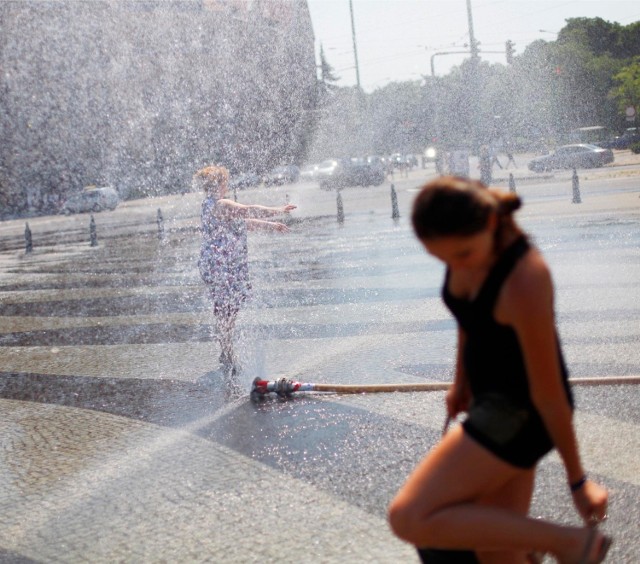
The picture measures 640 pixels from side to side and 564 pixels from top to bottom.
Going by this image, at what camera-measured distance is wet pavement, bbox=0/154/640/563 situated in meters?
4.02

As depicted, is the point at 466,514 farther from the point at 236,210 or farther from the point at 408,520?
the point at 236,210

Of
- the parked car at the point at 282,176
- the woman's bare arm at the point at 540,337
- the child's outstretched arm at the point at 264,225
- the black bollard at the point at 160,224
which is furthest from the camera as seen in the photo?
the parked car at the point at 282,176

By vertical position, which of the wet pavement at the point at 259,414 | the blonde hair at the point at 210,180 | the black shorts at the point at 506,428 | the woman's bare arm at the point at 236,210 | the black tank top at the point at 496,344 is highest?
→ the blonde hair at the point at 210,180

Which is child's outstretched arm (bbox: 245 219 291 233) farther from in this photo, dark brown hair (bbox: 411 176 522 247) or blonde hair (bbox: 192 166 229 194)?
dark brown hair (bbox: 411 176 522 247)

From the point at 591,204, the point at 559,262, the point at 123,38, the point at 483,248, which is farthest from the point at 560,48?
the point at 483,248

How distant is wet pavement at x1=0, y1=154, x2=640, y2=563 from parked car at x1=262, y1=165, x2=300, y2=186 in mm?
39504

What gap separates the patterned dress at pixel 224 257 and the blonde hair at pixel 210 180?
9 cm

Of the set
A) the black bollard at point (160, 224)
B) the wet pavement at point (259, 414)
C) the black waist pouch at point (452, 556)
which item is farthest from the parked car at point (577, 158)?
the black waist pouch at point (452, 556)

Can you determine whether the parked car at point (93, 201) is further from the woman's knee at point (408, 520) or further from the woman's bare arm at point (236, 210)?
the woman's knee at point (408, 520)

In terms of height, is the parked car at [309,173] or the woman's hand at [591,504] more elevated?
the parked car at [309,173]

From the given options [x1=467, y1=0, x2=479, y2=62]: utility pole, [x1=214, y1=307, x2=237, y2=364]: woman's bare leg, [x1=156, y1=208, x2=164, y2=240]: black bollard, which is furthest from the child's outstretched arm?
[x1=467, y1=0, x2=479, y2=62]: utility pole

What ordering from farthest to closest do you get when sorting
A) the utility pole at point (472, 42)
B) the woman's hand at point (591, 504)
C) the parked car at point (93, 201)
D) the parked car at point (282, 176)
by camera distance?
the parked car at point (282, 176)
the parked car at point (93, 201)
the utility pole at point (472, 42)
the woman's hand at point (591, 504)

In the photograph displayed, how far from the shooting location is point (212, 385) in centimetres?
696

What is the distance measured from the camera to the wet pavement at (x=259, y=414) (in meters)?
4.02
